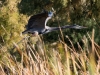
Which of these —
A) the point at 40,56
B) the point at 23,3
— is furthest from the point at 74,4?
the point at 40,56

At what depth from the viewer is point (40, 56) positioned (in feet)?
7.07

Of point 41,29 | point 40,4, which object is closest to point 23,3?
point 40,4

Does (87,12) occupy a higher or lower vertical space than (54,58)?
lower

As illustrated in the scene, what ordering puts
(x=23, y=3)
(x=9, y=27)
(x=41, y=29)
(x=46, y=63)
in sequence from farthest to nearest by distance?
(x=9, y=27) → (x=23, y=3) → (x=41, y=29) → (x=46, y=63)

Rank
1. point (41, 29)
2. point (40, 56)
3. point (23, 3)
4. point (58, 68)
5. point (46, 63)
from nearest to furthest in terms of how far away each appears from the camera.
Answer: point (58, 68) < point (46, 63) < point (40, 56) < point (41, 29) < point (23, 3)

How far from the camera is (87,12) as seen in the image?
1553 centimetres

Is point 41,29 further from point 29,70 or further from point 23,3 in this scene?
point 23,3

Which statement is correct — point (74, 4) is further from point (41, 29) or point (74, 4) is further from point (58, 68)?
point (58, 68)

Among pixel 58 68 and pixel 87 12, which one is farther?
pixel 87 12

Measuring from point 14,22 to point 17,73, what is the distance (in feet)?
49.6

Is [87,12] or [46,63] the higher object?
[46,63]

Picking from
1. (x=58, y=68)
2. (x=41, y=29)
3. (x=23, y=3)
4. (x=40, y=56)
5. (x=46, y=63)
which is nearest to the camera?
(x=58, y=68)

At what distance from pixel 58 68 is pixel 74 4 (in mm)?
14057

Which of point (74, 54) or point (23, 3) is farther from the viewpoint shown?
point (23, 3)
